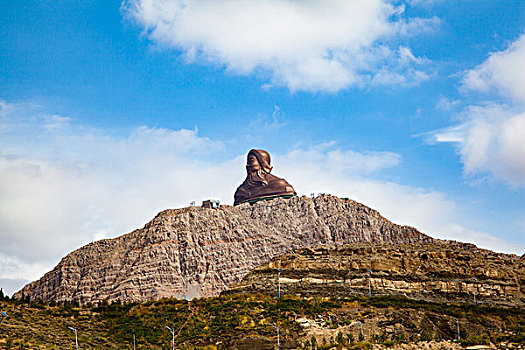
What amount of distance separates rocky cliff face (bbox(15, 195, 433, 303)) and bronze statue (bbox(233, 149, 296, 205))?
8015 mm

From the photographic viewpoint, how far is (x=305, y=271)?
105 metres

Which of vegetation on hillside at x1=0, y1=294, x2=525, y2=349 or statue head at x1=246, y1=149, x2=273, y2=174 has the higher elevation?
statue head at x1=246, y1=149, x2=273, y2=174

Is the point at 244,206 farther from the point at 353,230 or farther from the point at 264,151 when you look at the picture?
the point at 353,230

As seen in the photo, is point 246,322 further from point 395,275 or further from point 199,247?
point 199,247

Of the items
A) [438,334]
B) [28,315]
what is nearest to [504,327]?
[438,334]

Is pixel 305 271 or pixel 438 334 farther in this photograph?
pixel 305 271

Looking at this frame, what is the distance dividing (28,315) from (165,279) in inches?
2238

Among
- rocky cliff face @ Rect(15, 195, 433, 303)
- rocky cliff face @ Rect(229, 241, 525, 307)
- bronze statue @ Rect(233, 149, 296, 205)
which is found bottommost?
rocky cliff face @ Rect(229, 241, 525, 307)

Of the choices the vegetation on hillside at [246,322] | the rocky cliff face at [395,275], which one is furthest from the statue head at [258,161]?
the vegetation on hillside at [246,322]

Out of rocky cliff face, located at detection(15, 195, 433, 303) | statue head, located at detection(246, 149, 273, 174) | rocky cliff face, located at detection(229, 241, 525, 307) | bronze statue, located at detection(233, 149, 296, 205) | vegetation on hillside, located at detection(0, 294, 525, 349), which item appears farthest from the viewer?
statue head, located at detection(246, 149, 273, 174)

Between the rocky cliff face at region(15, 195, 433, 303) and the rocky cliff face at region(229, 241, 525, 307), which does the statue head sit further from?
the rocky cliff face at region(229, 241, 525, 307)

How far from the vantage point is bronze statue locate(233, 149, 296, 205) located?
172250 millimetres

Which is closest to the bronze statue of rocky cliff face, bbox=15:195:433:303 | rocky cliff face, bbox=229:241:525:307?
rocky cliff face, bbox=15:195:433:303

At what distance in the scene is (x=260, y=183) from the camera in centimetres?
17450
